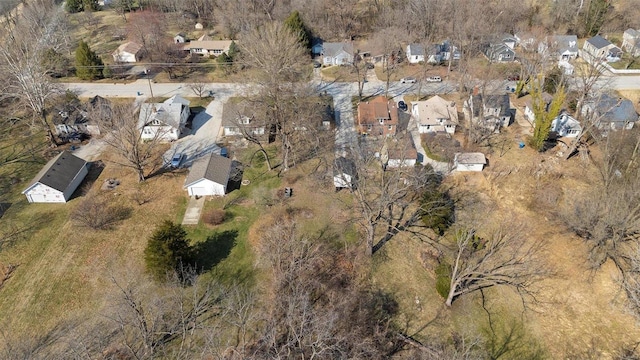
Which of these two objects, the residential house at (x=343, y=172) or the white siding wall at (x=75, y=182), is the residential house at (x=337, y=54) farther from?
the white siding wall at (x=75, y=182)

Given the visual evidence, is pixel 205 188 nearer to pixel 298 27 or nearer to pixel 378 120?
pixel 378 120

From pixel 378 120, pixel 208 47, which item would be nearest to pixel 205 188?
pixel 378 120

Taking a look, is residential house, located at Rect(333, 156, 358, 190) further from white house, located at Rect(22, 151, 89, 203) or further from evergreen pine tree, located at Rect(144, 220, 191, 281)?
white house, located at Rect(22, 151, 89, 203)

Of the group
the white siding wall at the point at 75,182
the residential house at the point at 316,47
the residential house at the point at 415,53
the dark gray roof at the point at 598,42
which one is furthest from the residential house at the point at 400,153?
the dark gray roof at the point at 598,42

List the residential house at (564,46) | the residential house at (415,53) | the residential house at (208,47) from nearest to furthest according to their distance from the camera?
the residential house at (564,46) → the residential house at (415,53) → the residential house at (208,47)

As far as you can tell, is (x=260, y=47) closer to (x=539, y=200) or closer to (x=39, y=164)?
(x=39, y=164)

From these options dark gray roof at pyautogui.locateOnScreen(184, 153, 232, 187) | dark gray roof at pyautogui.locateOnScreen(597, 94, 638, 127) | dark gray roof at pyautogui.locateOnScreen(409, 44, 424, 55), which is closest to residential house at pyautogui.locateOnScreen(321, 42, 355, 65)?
dark gray roof at pyautogui.locateOnScreen(409, 44, 424, 55)
